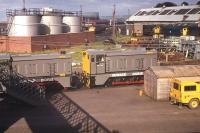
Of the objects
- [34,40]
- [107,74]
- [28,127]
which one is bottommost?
[28,127]

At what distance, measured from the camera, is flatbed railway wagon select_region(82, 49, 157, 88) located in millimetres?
40781

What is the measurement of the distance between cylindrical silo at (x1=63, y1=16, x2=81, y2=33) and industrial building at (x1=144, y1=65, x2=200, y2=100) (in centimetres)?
4827

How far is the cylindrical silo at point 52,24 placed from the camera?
76188 mm

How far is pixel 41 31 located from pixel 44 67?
115ft

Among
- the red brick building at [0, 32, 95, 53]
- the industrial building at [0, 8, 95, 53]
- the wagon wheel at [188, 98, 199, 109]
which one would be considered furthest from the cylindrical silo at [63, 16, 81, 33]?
the wagon wheel at [188, 98, 199, 109]

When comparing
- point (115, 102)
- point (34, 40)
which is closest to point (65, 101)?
point (115, 102)

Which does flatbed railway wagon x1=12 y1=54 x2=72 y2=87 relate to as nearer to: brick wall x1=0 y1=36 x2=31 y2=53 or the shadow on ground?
the shadow on ground

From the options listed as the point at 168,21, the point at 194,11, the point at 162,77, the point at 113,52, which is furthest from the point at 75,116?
the point at 168,21

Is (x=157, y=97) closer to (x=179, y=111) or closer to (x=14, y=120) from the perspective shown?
(x=179, y=111)

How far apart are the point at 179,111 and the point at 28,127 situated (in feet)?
41.4

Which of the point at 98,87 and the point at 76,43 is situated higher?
the point at 76,43

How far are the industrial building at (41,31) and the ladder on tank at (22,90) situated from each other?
30.7 meters

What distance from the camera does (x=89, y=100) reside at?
1382 inches

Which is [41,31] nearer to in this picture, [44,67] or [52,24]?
[52,24]
